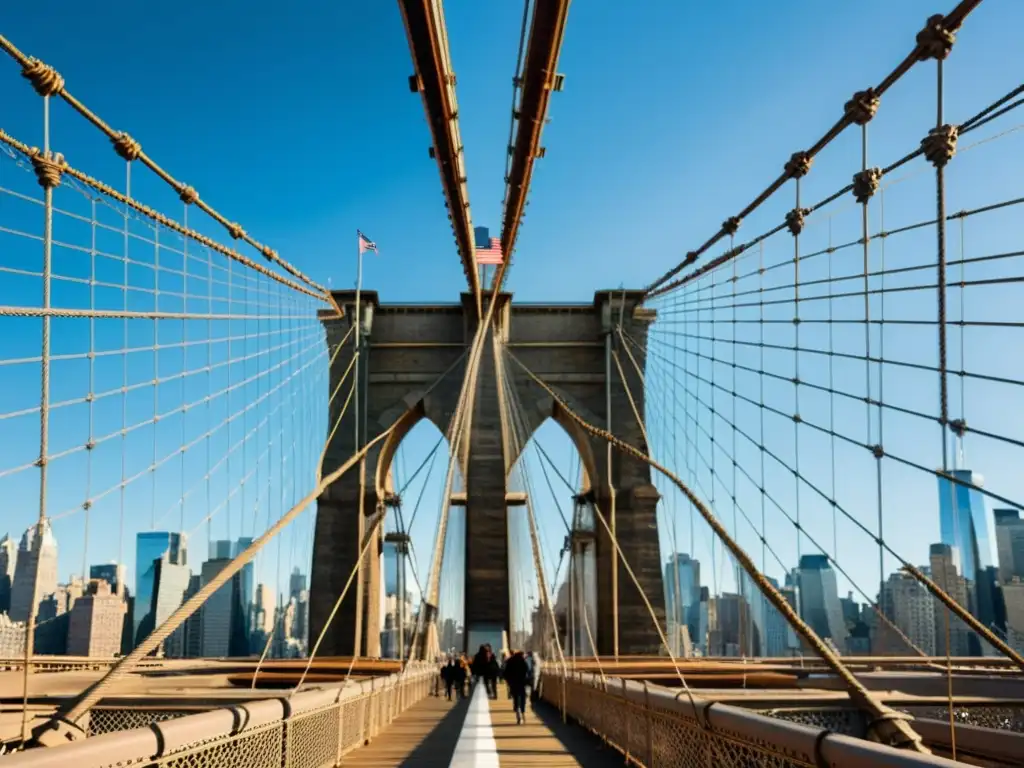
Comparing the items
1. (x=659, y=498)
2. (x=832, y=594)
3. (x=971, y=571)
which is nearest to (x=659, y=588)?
(x=659, y=498)

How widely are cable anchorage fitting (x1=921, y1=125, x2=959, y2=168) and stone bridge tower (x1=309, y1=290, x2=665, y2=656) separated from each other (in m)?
16.2

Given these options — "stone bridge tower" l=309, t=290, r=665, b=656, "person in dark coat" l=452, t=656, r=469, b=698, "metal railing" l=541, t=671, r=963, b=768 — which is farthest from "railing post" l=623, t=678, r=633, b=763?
"stone bridge tower" l=309, t=290, r=665, b=656

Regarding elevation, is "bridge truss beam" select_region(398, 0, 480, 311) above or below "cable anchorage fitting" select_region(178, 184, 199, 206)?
above

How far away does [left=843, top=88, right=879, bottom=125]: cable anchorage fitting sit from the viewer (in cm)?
776

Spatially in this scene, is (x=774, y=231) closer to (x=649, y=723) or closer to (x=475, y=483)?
(x=649, y=723)

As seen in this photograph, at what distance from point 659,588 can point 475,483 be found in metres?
4.28

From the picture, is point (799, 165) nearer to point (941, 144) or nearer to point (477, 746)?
point (941, 144)

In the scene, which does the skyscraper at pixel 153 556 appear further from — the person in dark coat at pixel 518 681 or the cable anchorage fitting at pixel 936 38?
the cable anchorage fitting at pixel 936 38

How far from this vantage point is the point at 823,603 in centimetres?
2281

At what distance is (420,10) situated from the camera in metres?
9.52

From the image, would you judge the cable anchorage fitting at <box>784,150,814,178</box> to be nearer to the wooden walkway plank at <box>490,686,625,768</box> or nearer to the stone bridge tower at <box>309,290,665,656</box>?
the wooden walkway plank at <box>490,686,625,768</box>

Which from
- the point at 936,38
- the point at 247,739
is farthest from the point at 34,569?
the point at 936,38

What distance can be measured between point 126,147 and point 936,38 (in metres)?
5.51

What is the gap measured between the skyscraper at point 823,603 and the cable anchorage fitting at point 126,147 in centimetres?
1326
